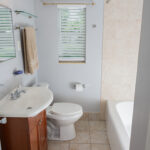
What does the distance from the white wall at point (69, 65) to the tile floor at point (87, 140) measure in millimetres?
327

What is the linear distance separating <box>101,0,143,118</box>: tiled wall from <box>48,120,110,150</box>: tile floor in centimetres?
41

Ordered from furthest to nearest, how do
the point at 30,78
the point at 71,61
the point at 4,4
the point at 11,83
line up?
the point at 71,61 → the point at 30,78 → the point at 11,83 → the point at 4,4

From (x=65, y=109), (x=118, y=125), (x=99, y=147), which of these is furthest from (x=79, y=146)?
(x=118, y=125)

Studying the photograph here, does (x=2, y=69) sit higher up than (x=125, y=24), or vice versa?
(x=125, y=24)

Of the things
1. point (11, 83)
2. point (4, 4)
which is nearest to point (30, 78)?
point (11, 83)

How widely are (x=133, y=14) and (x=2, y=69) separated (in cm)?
211

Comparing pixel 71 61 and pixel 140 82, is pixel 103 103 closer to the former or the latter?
pixel 71 61

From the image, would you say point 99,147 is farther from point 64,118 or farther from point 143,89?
point 143,89

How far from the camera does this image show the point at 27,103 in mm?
1652

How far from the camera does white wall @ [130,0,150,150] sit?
2.40 ft

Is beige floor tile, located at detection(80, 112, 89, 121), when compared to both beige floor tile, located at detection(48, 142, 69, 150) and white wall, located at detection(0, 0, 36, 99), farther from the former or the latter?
white wall, located at detection(0, 0, 36, 99)

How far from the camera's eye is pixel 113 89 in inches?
112

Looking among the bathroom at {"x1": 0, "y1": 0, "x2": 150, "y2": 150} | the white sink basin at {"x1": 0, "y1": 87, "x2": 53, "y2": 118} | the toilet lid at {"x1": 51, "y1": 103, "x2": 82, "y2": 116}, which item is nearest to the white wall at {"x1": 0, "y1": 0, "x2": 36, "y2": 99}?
the bathroom at {"x1": 0, "y1": 0, "x2": 150, "y2": 150}

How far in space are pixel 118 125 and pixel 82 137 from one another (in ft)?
2.33
